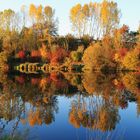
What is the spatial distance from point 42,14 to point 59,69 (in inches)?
520

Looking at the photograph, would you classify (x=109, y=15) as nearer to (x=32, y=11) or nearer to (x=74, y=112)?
(x=32, y=11)

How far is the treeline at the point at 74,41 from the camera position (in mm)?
42219

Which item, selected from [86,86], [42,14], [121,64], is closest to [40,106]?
[86,86]

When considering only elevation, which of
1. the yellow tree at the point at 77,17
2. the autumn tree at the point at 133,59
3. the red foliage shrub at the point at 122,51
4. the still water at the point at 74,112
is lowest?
the still water at the point at 74,112

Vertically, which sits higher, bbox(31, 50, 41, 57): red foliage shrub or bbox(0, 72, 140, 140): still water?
bbox(31, 50, 41, 57): red foliage shrub

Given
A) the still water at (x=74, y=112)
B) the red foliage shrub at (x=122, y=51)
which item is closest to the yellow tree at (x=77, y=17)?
the red foliage shrub at (x=122, y=51)

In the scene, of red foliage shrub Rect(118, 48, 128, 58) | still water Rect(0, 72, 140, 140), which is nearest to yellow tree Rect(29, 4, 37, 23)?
red foliage shrub Rect(118, 48, 128, 58)

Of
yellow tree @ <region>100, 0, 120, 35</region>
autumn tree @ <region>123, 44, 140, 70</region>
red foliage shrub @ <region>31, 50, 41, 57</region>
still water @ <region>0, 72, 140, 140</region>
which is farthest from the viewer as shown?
yellow tree @ <region>100, 0, 120, 35</region>

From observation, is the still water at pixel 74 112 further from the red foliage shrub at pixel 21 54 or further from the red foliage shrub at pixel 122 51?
the red foliage shrub at pixel 21 54

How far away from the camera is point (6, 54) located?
1713 inches

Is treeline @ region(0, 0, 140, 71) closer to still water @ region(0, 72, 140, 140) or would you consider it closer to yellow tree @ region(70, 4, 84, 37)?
yellow tree @ region(70, 4, 84, 37)

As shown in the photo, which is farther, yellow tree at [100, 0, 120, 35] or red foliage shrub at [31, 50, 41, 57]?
yellow tree at [100, 0, 120, 35]

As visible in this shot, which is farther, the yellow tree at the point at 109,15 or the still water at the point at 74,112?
the yellow tree at the point at 109,15

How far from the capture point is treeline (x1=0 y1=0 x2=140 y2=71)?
139 ft
